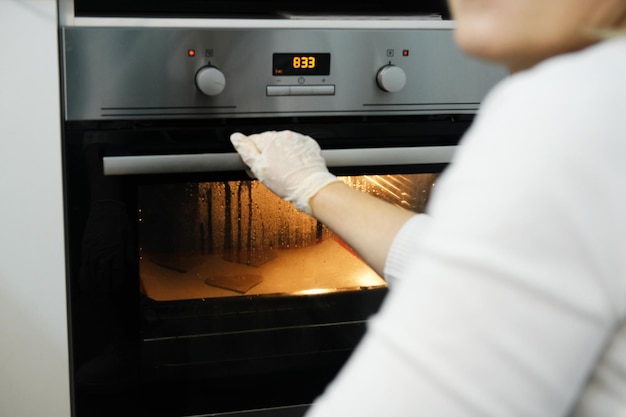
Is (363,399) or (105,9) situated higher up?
(105,9)

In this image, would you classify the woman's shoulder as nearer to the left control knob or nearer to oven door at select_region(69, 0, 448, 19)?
the left control knob

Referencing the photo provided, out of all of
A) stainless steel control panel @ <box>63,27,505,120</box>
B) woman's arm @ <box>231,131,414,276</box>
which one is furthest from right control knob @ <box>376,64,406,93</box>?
woman's arm @ <box>231,131,414,276</box>

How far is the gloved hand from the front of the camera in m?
1.05

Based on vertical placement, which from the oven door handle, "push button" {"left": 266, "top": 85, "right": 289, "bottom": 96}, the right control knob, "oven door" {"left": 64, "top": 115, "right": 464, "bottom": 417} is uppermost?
the right control knob

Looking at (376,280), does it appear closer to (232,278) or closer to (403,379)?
(232,278)


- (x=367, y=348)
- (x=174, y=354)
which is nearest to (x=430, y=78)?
(x=174, y=354)

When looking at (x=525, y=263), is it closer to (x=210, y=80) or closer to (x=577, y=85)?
(x=577, y=85)

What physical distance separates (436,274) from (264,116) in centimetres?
70

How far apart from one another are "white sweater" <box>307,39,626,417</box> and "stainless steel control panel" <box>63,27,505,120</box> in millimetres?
660

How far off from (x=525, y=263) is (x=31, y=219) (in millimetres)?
810

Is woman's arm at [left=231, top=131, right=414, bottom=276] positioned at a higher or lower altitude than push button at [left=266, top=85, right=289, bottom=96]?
lower

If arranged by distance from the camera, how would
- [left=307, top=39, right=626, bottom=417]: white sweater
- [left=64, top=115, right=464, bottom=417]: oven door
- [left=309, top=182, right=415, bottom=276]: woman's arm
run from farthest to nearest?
[left=64, top=115, right=464, bottom=417]: oven door → [left=309, top=182, right=415, bottom=276]: woman's arm → [left=307, top=39, right=626, bottom=417]: white sweater

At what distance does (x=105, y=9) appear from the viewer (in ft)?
3.76

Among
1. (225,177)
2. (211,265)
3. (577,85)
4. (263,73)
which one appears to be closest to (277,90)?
(263,73)
